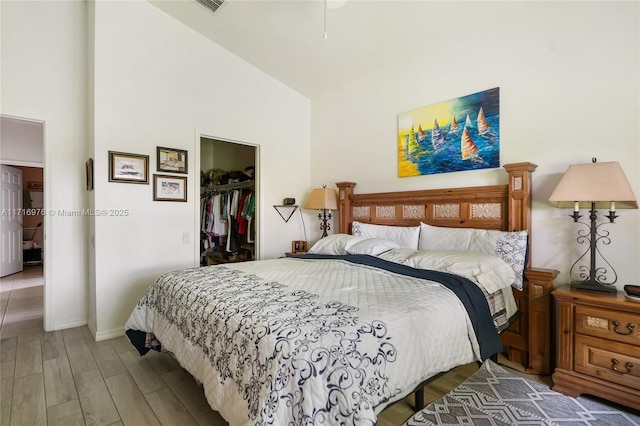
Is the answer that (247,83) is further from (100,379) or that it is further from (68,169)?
(100,379)

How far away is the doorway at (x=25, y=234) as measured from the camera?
A: 3.36 m

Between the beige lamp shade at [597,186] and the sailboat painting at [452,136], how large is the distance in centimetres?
68

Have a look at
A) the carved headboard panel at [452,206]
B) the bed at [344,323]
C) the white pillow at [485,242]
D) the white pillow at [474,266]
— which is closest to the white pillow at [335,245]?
the bed at [344,323]

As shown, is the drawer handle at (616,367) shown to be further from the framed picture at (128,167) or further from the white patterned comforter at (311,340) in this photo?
the framed picture at (128,167)

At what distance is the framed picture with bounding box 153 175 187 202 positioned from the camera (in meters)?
3.12

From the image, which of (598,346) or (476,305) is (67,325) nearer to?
(476,305)

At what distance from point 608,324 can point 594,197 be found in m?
0.76

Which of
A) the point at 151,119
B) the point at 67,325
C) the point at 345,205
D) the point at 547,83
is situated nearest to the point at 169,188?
the point at 151,119

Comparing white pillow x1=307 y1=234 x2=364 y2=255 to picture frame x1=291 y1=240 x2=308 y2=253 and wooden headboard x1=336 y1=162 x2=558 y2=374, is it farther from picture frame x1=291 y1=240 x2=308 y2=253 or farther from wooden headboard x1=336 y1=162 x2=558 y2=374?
picture frame x1=291 y1=240 x2=308 y2=253

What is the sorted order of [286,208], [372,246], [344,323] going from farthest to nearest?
1. [286,208]
2. [372,246]
3. [344,323]

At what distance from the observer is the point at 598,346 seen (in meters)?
1.81

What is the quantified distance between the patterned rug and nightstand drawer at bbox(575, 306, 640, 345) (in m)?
0.43

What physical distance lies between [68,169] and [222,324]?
2.87 meters

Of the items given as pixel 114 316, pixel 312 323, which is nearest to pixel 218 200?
pixel 114 316
